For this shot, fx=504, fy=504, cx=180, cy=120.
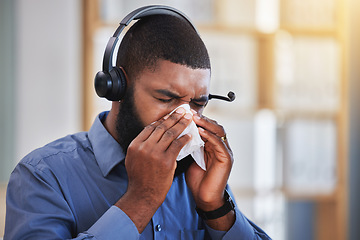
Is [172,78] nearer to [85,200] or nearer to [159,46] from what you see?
[159,46]

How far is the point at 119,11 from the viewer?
9.39 ft

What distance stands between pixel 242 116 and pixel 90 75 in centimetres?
92

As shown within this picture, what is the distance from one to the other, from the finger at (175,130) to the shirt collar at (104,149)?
0.55 feet

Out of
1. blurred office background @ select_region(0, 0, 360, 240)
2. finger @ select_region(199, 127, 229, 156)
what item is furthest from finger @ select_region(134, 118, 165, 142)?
blurred office background @ select_region(0, 0, 360, 240)

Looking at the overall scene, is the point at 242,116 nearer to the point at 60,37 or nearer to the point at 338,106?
the point at 338,106

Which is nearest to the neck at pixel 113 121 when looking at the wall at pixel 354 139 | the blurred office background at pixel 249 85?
the blurred office background at pixel 249 85

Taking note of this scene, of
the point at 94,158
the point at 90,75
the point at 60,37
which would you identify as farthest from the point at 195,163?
the point at 60,37

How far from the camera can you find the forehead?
1169 millimetres

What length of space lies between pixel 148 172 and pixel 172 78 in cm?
24

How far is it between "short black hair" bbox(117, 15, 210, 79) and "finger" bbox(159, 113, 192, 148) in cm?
14

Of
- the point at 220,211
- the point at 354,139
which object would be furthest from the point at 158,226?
the point at 354,139

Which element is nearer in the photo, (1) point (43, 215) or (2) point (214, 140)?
(1) point (43, 215)

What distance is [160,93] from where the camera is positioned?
117 centimetres

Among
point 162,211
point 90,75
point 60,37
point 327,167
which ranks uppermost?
point 60,37
